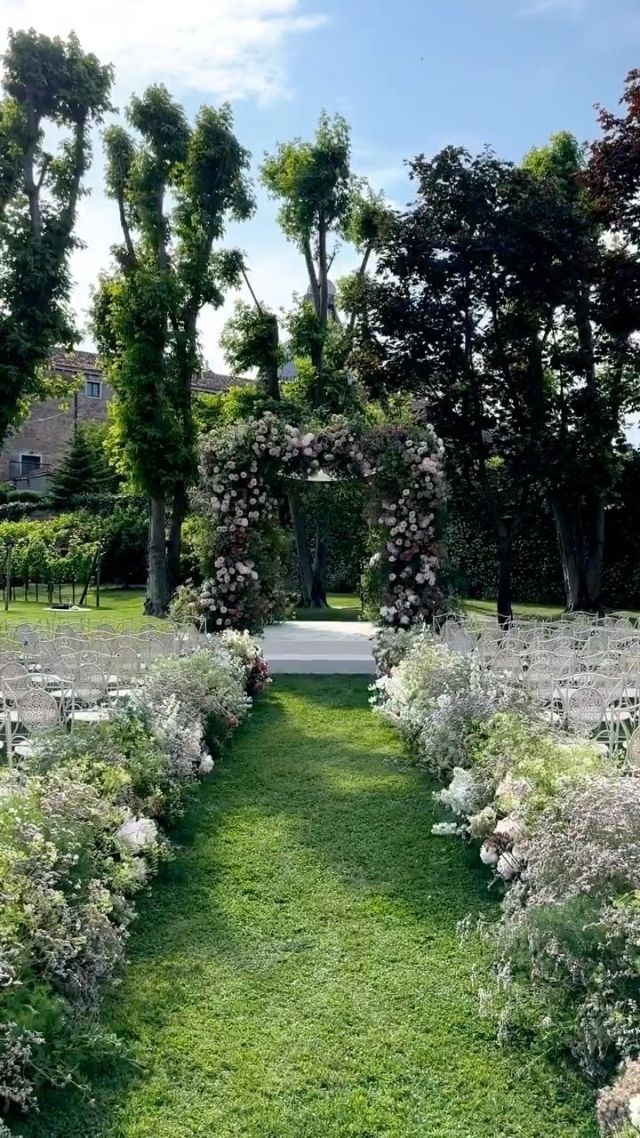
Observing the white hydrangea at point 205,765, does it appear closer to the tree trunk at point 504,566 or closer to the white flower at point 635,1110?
the white flower at point 635,1110

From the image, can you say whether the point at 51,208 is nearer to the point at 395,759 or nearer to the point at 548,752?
the point at 395,759

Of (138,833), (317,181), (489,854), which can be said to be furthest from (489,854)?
(317,181)

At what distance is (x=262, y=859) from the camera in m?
5.76

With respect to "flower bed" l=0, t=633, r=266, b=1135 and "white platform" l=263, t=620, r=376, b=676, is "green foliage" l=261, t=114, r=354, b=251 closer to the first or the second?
"white platform" l=263, t=620, r=376, b=676

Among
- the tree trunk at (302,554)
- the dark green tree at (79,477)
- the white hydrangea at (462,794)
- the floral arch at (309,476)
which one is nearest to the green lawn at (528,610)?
Result: the tree trunk at (302,554)

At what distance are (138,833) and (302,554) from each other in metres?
17.2

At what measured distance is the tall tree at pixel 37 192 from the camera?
50.4 feet

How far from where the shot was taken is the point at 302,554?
73.5ft

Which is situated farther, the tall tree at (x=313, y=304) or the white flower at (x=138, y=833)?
the tall tree at (x=313, y=304)

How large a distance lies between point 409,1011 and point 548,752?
83.9 inches

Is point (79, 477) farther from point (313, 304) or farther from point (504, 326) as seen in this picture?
point (504, 326)

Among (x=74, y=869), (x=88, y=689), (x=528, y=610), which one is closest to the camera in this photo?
(x=74, y=869)

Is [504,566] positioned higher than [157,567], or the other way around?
[504,566]

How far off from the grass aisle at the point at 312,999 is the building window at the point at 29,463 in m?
40.2
